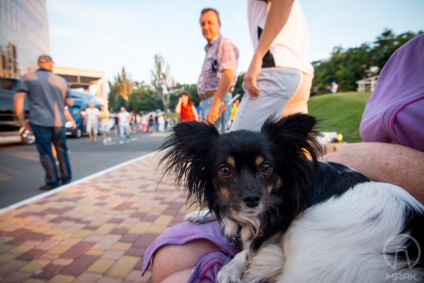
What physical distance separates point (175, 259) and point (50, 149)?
4.46 meters

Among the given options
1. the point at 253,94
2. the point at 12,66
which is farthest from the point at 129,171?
the point at 12,66

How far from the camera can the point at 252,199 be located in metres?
1.50

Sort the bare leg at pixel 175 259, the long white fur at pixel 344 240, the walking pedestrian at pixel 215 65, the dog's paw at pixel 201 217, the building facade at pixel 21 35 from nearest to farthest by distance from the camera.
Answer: the long white fur at pixel 344 240, the bare leg at pixel 175 259, the dog's paw at pixel 201 217, the walking pedestrian at pixel 215 65, the building facade at pixel 21 35

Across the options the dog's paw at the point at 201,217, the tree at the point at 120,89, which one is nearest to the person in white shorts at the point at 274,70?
the dog's paw at the point at 201,217

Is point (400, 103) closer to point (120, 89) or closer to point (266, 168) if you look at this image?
point (266, 168)

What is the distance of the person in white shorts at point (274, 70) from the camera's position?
2.08m

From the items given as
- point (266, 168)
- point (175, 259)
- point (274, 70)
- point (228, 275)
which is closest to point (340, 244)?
point (228, 275)

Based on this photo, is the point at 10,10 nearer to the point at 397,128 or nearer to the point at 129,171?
the point at 129,171

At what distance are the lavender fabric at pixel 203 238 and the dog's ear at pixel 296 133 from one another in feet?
2.48

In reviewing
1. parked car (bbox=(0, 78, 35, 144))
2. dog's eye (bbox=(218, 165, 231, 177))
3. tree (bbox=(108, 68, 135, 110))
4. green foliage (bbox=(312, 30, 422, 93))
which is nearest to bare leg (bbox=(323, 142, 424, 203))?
dog's eye (bbox=(218, 165, 231, 177))

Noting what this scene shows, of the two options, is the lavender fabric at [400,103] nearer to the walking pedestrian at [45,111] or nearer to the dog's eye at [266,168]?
the dog's eye at [266,168]

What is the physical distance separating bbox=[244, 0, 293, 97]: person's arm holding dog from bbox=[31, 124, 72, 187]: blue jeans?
4.27m

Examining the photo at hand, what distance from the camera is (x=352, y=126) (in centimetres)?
1402

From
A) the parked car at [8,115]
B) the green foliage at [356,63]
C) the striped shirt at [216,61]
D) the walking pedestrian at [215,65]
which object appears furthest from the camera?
the green foliage at [356,63]
